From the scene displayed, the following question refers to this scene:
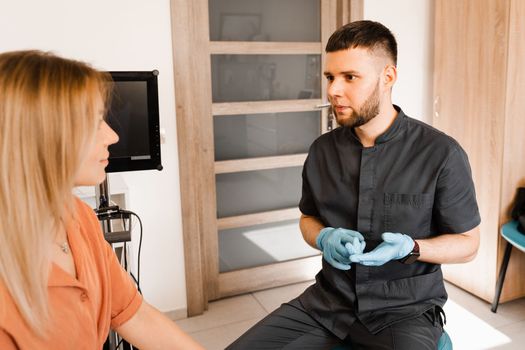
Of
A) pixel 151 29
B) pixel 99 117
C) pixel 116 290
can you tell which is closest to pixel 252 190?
pixel 151 29

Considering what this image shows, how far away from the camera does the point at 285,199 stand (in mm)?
2914

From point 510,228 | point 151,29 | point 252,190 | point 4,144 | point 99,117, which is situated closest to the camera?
point 4,144

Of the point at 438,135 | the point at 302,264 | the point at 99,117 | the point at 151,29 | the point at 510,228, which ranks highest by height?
the point at 151,29

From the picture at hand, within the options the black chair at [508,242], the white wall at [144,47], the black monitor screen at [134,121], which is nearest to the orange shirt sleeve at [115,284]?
the black monitor screen at [134,121]

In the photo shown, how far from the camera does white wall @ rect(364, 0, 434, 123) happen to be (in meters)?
2.85

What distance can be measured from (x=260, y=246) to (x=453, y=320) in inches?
43.9

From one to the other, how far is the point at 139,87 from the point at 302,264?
1792 millimetres

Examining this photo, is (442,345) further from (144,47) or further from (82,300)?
(144,47)

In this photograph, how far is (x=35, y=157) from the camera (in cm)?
80

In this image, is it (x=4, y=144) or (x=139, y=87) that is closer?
(x=4, y=144)

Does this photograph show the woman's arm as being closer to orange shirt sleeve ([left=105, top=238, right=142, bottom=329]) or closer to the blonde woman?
orange shirt sleeve ([left=105, top=238, right=142, bottom=329])

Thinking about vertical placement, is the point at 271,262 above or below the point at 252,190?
below

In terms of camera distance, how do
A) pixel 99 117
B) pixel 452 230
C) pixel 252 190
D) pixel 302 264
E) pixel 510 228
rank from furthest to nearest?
pixel 302 264
pixel 252 190
pixel 510 228
pixel 452 230
pixel 99 117

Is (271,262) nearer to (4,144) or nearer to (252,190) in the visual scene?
(252,190)
